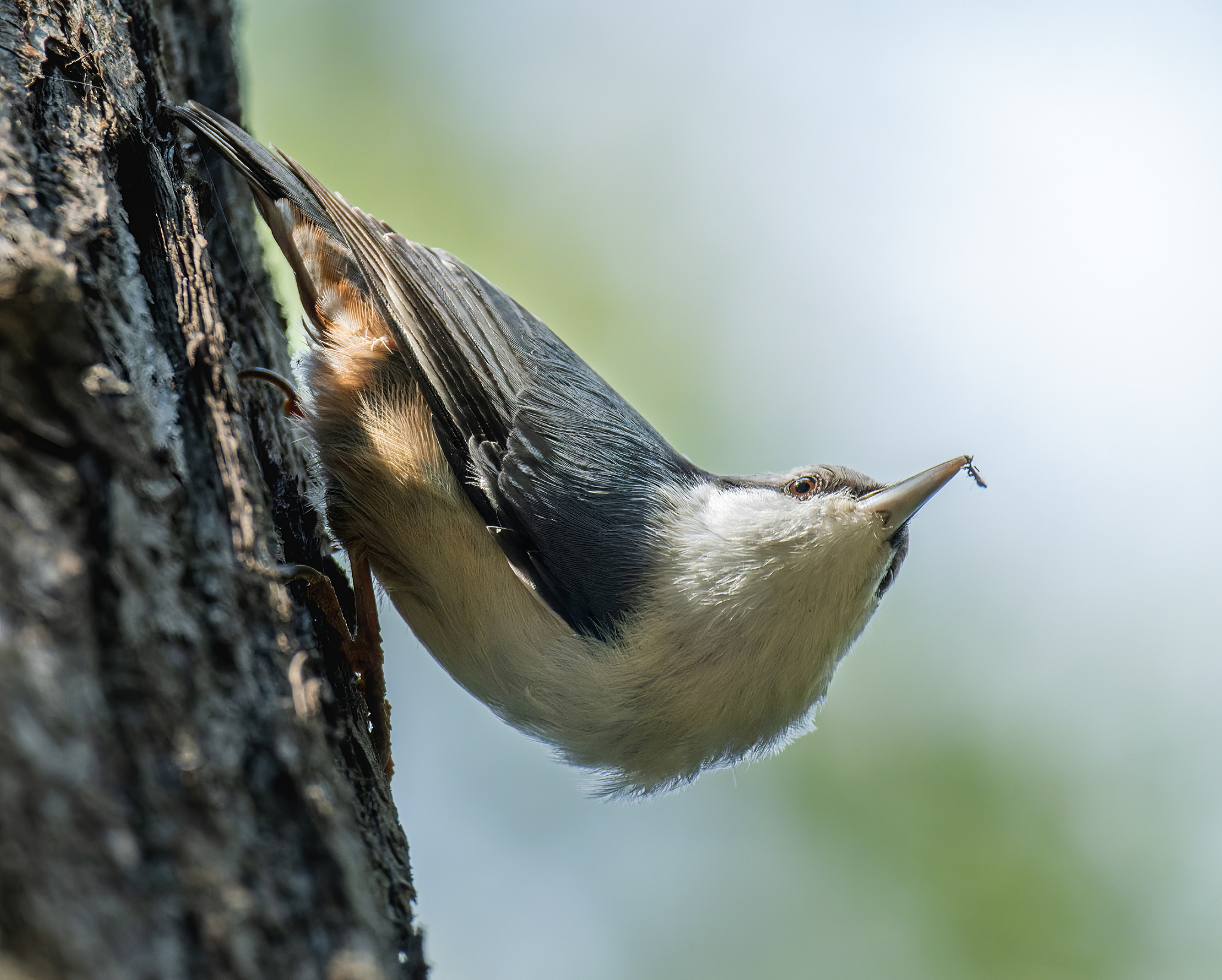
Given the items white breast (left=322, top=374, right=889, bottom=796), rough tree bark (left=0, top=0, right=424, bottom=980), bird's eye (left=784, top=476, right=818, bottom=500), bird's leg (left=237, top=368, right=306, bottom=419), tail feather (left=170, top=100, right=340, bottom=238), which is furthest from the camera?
bird's eye (left=784, top=476, right=818, bottom=500)

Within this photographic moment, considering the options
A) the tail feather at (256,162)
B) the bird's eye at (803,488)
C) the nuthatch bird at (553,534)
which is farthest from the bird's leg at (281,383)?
the bird's eye at (803,488)

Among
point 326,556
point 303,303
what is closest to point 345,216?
point 303,303

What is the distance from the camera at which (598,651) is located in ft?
7.68

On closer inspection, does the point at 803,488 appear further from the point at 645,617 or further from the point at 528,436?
the point at 528,436

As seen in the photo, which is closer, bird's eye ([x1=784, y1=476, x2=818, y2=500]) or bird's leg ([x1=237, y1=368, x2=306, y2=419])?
bird's leg ([x1=237, y1=368, x2=306, y2=419])

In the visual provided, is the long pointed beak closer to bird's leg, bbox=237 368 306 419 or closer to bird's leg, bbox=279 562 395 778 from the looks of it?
bird's leg, bbox=279 562 395 778

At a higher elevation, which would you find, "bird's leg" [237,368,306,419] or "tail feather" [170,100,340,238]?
"tail feather" [170,100,340,238]

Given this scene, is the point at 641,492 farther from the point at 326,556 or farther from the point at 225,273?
the point at 225,273

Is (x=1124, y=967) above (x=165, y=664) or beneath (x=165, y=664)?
beneath

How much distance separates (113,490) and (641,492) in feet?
5.15

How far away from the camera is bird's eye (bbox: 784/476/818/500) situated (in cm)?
268

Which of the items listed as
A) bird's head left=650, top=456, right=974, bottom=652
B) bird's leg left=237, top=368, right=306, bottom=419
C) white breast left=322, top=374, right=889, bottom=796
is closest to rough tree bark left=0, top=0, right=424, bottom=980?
bird's leg left=237, top=368, right=306, bottom=419

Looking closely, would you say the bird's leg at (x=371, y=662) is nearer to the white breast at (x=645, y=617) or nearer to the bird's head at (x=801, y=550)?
the white breast at (x=645, y=617)

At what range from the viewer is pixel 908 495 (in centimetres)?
247
